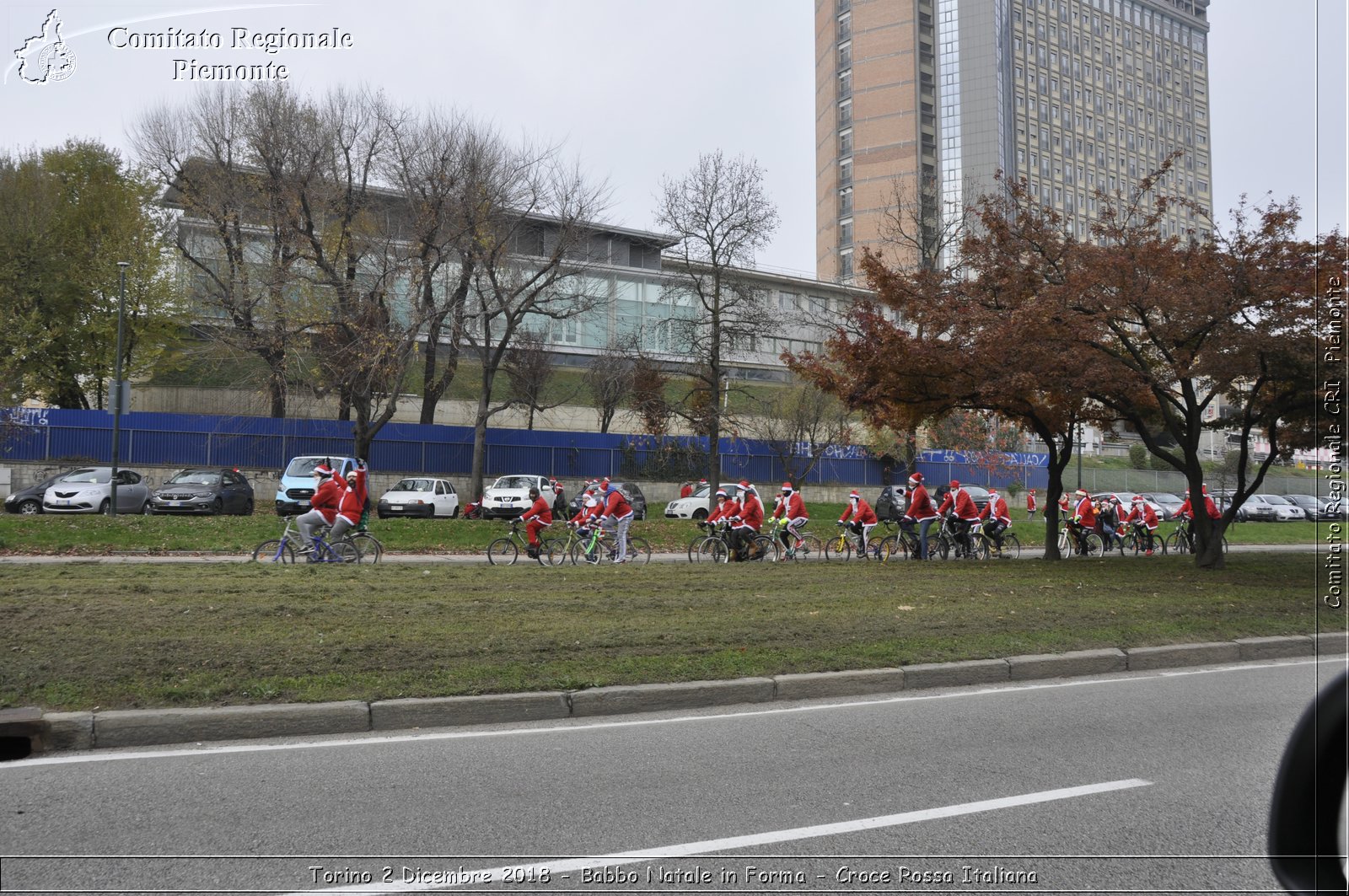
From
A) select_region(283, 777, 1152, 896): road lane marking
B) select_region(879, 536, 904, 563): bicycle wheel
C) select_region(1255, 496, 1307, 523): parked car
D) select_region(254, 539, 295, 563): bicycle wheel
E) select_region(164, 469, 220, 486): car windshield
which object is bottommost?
select_region(1255, 496, 1307, 523): parked car

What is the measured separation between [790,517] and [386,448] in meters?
22.1

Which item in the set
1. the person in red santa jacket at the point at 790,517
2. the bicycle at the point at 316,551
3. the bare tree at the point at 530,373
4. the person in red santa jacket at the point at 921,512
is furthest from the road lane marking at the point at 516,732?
the bare tree at the point at 530,373

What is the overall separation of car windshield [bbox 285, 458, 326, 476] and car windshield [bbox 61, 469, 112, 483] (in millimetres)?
4792

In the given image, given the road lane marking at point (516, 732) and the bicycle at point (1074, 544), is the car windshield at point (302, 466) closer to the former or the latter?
the bicycle at point (1074, 544)

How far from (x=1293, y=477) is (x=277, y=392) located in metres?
65.7

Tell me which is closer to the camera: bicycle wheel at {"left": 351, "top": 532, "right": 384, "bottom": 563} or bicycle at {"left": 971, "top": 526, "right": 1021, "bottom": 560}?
bicycle wheel at {"left": 351, "top": 532, "right": 384, "bottom": 563}

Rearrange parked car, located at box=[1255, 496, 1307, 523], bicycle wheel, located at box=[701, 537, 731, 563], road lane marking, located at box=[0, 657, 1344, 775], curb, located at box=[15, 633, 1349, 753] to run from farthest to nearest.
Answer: parked car, located at box=[1255, 496, 1307, 523] < bicycle wheel, located at box=[701, 537, 731, 563] < curb, located at box=[15, 633, 1349, 753] < road lane marking, located at box=[0, 657, 1344, 775]

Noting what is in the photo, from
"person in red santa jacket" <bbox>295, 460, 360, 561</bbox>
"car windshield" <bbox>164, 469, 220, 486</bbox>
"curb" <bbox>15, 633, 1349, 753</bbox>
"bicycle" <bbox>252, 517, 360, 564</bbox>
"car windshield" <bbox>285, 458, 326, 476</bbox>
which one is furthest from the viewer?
"car windshield" <bbox>285, 458, 326, 476</bbox>

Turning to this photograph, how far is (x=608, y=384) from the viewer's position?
48188 millimetres

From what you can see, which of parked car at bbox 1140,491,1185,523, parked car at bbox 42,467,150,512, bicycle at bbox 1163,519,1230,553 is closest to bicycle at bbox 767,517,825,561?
bicycle at bbox 1163,519,1230,553

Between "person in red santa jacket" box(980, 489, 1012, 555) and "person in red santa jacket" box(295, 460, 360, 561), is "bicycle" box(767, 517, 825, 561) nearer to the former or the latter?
"person in red santa jacket" box(980, 489, 1012, 555)

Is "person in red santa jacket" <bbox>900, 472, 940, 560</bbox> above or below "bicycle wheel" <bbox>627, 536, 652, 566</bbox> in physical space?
above

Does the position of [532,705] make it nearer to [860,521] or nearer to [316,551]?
[316,551]

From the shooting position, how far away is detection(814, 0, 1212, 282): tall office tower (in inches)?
3644
